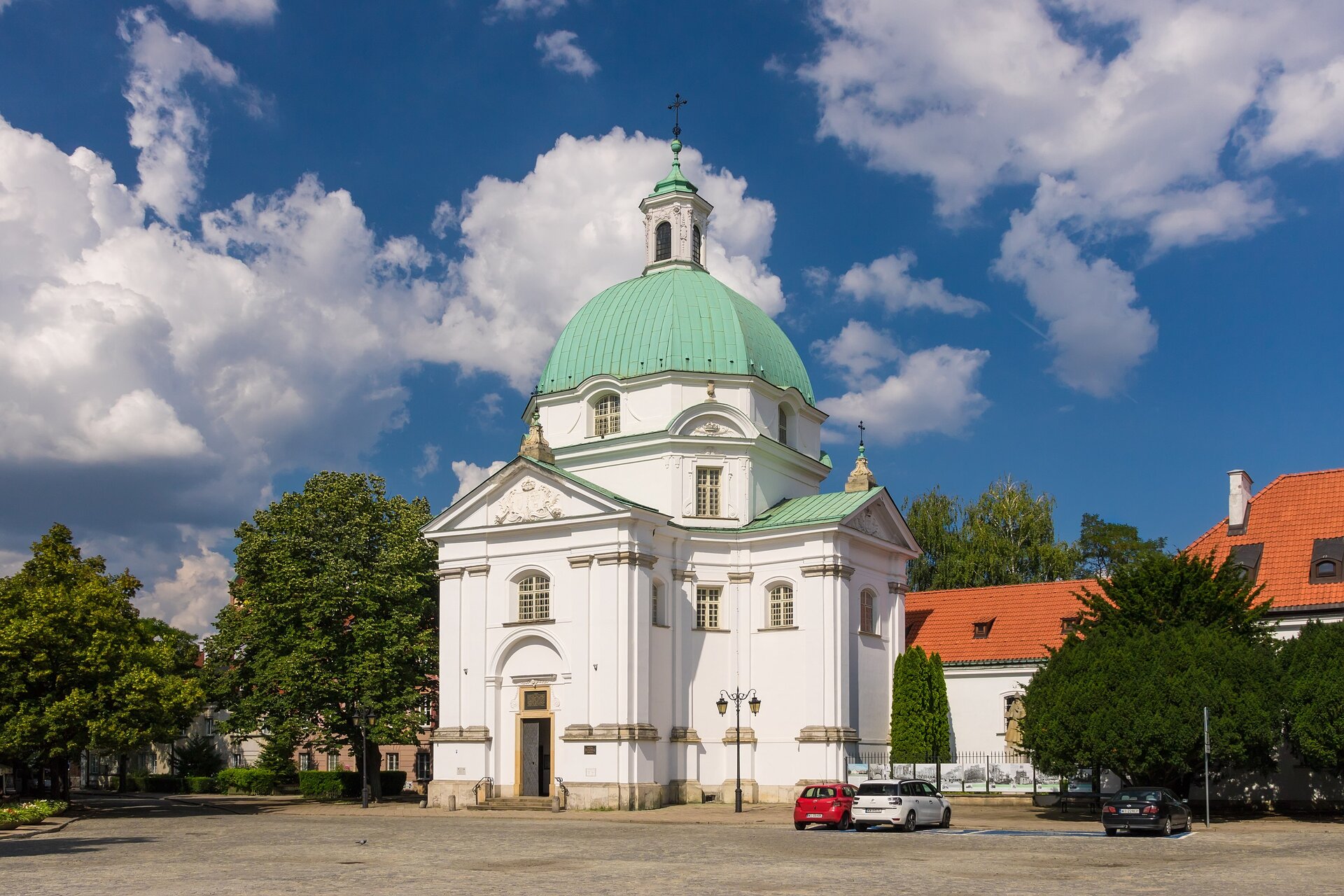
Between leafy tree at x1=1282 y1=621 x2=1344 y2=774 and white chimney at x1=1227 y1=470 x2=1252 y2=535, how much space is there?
981 cm

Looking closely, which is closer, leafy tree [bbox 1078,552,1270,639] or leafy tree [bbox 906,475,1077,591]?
leafy tree [bbox 1078,552,1270,639]

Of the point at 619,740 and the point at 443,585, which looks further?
the point at 443,585

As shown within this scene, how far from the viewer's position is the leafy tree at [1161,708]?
31312mm

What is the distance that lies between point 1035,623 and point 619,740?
17.6 meters

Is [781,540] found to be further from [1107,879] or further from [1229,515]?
[1107,879]

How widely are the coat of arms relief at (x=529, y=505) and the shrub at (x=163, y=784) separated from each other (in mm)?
34489

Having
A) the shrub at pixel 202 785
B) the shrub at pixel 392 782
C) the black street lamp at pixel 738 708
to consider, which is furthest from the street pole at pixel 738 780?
the shrub at pixel 202 785

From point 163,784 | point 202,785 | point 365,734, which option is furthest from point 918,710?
point 163,784

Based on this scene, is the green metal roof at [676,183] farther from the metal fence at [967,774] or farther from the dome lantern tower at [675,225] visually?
the metal fence at [967,774]

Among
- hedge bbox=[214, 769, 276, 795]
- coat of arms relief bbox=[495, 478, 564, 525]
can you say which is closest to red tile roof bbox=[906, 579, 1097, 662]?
coat of arms relief bbox=[495, 478, 564, 525]

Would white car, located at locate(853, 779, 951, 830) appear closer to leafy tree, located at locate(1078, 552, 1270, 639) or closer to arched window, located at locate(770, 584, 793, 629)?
leafy tree, located at locate(1078, 552, 1270, 639)

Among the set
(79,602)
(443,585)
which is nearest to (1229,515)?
(443,585)

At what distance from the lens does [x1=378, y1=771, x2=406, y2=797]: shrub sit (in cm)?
5544

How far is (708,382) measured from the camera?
146 ft
